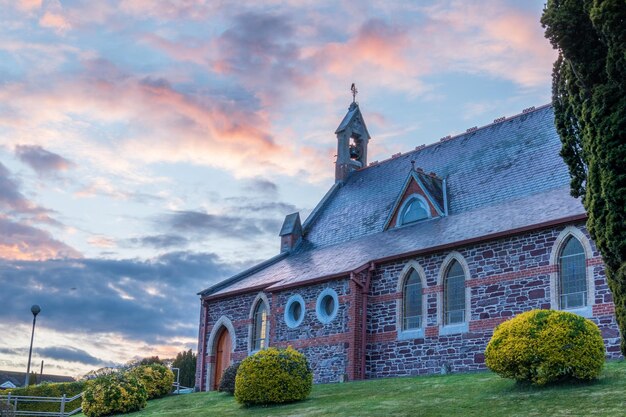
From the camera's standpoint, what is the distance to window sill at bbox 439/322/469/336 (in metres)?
22.8

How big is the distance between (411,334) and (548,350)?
8.61 metres

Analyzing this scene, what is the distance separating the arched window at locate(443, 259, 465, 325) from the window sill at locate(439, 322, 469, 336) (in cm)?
17

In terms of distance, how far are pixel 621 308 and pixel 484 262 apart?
11.6 meters

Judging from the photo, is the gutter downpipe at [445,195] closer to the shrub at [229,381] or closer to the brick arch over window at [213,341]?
the shrub at [229,381]

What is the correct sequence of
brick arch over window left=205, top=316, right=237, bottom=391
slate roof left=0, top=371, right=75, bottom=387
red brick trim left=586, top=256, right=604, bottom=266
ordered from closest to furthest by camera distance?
red brick trim left=586, top=256, right=604, bottom=266
brick arch over window left=205, top=316, right=237, bottom=391
slate roof left=0, top=371, right=75, bottom=387

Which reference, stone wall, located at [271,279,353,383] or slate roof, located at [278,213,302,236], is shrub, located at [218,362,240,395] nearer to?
stone wall, located at [271,279,353,383]

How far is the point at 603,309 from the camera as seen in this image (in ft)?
65.2

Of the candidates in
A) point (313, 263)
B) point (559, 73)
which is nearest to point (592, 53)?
point (559, 73)

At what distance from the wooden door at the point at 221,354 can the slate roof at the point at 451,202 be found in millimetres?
1920

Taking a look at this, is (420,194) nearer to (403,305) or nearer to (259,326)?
(403,305)

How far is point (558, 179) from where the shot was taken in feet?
79.9

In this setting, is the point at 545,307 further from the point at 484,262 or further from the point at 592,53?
the point at 592,53

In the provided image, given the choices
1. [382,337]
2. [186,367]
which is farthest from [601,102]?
[186,367]

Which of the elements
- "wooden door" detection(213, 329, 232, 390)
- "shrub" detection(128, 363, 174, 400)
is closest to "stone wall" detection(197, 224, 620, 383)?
"wooden door" detection(213, 329, 232, 390)
